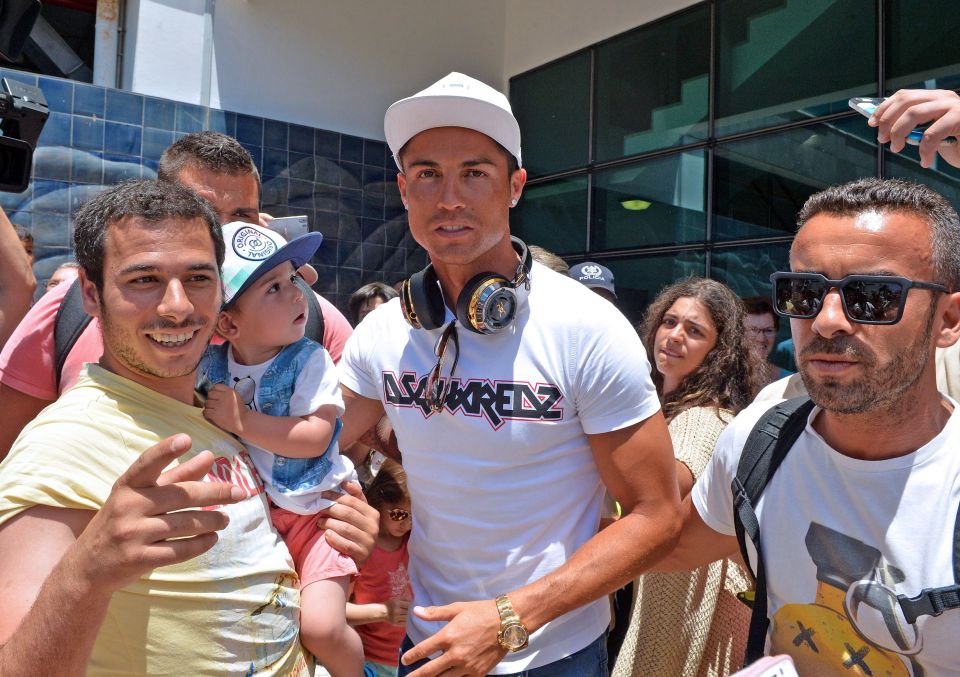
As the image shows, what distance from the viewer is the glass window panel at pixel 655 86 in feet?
26.8

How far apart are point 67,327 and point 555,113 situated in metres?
8.23

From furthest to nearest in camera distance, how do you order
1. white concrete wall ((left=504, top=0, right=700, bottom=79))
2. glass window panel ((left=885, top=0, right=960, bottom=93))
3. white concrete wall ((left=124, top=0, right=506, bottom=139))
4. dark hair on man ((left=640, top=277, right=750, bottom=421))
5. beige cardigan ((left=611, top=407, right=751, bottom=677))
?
1. white concrete wall ((left=504, top=0, right=700, bottom=79))
2. white concrete wall ((left=124, top=0, right=506, bottom=139))
3. glass window panel ((left=885, top=0, right=960, bottom=93))
4. dark hair on man ((left=640, top=277, right=750, bottom=421))
5. beige cardigan ((left=611, top=407, right=751, bottom=677))

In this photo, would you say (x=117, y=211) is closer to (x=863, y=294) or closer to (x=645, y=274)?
(x=863, y=294)

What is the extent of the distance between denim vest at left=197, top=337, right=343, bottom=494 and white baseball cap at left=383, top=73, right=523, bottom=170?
76cm

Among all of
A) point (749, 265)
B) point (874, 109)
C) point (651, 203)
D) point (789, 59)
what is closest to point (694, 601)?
point (874, 109)

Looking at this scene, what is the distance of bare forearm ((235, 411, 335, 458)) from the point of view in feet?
6.81

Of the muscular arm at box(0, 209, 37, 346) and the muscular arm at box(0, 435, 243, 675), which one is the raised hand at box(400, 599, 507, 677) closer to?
the muscular arm at box(0, 435, 243, 675)

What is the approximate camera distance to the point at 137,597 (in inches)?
60.7

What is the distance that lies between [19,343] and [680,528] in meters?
1.85

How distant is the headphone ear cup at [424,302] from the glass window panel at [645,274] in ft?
20.8

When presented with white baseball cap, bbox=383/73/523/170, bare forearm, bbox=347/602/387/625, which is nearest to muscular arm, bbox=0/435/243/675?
white baseball cap, bbox=383/73/523/170

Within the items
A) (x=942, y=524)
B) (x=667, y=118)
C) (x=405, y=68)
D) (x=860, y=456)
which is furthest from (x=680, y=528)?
(x=405, y=68)

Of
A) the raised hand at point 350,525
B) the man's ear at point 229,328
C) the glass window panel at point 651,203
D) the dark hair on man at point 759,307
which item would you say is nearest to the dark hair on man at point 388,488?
the raised hand at point 350,525

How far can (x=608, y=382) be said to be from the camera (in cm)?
184
